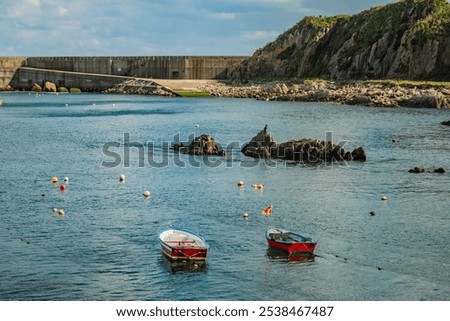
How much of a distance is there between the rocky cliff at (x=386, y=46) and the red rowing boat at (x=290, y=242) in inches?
5002

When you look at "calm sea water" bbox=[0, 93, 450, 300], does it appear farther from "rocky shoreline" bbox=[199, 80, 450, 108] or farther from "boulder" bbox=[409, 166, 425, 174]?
"rocky shoreline" bbox=[199, 80, 450, 108]

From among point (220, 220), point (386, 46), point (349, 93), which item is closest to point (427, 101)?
point (349, 93)

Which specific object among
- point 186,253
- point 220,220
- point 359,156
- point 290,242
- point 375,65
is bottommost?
point 186,253

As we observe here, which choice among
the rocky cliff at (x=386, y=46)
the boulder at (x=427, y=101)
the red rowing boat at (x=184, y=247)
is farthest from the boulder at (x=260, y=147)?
the rocky cliff at (x=386, y=46)

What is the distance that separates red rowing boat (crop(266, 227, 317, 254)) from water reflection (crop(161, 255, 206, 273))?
4207 mm

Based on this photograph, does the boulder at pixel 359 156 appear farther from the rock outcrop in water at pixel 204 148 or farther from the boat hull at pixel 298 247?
the boat hull at pixel 298 247

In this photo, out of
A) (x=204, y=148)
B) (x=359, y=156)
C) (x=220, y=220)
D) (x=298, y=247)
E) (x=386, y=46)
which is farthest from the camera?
(x=386, y=46)

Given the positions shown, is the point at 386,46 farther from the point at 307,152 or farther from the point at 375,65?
the point at 307,152

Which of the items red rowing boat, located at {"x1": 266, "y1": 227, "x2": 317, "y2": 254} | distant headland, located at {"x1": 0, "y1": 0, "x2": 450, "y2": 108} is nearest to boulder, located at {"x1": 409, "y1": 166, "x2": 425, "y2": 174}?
red rowing boat, located at {"x1": 266, "y1": 227, "x2": 317, "y2": 254}

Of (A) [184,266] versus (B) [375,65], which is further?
(B) [375,65]

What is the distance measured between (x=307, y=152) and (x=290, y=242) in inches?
1290

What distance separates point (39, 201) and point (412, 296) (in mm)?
27053

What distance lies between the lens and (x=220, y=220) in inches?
1783
